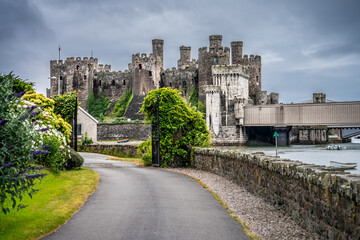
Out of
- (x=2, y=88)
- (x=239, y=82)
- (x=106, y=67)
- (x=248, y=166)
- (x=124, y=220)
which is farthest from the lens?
(x=106, y=67)

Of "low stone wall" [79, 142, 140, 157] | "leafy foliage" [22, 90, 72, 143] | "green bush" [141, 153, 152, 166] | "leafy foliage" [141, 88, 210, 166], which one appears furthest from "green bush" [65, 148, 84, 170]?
"low stone wall" [79, 142, 140, 157]

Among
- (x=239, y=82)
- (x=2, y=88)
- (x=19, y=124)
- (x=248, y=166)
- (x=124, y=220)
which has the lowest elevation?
(x=124, y=220)

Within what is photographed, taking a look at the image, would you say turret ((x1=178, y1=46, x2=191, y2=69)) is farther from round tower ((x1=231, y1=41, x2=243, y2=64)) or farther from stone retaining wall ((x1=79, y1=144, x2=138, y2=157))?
stone retaining wall ((x1=79, y1=144, x2=138, y2=157))

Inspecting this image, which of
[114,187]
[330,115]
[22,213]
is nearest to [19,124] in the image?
[22,213]

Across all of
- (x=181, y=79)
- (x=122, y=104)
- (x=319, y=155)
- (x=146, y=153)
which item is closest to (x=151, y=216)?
(x=146, y=153)

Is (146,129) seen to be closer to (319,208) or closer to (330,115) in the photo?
(330,115)

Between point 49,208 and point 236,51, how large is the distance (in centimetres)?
7397

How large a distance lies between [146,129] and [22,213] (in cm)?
5237

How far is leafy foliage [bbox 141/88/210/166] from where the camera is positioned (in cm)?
2142

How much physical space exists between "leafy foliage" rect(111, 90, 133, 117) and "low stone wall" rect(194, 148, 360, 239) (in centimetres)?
5974

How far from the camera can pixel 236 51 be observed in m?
80.6

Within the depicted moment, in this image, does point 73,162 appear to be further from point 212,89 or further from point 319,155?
point 212,89

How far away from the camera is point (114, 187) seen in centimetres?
1337

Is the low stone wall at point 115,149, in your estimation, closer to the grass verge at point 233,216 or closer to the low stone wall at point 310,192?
the grass verge at point 233,216
